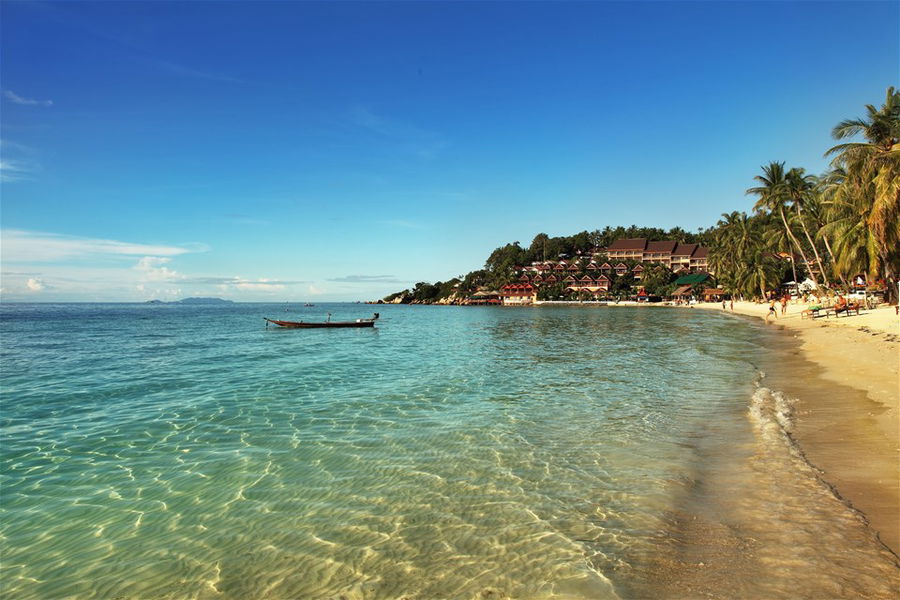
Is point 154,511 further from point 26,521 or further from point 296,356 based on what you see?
point 296,356

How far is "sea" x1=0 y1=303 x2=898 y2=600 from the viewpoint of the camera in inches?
189

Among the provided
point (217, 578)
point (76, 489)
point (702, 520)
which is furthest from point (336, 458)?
point (702, 520)

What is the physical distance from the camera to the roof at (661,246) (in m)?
136

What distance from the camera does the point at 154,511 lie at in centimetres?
666

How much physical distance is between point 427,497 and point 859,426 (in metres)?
8.42

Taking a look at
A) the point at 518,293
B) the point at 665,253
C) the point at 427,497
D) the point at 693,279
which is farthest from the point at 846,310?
the point at 665,253

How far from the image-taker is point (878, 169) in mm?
28078

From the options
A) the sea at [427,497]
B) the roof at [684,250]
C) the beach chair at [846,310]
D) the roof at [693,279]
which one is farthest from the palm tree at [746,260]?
the sea at [427,497]

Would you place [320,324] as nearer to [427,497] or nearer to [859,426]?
[427,497]

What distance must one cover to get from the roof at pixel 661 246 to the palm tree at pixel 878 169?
106796mm

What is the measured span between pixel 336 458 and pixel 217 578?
366cm

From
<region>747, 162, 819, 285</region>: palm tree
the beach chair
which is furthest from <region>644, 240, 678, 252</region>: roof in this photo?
the beach chair

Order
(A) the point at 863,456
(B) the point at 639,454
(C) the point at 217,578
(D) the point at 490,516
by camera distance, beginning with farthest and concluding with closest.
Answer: (B) the point at 639,454, (A) the point at 863,456, (D) the point at 490,516, (C) the point at 217,578

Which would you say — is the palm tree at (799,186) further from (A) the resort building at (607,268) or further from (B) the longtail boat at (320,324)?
(A) the resort building at (607,268)
